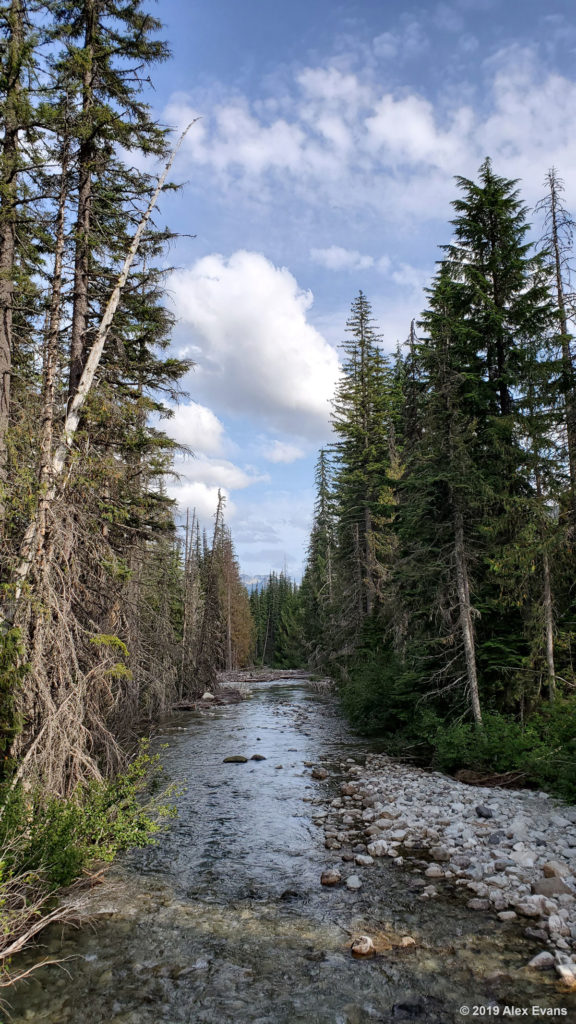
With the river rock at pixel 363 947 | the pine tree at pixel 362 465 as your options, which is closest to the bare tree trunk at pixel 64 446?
the river rock at pixel 363 947

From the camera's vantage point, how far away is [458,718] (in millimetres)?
11797

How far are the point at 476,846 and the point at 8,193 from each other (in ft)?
44.8

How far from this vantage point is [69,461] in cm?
745

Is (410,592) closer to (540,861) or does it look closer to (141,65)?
(540,861)

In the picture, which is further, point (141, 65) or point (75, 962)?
point (141, 65)

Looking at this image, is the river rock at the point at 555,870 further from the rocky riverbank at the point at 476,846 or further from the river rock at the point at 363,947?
the river rock at the point at 363,947

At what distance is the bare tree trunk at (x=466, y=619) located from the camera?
11536 millimetres

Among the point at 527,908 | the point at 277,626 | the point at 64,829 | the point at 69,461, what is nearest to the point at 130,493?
the point at 69,461

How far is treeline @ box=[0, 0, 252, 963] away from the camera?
19.6 ft

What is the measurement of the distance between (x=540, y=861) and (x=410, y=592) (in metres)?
7.66

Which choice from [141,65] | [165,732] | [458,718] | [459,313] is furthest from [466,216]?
[165,732]

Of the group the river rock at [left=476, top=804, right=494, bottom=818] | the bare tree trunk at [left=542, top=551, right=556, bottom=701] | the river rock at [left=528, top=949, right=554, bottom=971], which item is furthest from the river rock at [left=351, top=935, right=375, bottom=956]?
the bare tree trunk at [left=542, top=551, right=556, bottom=701]

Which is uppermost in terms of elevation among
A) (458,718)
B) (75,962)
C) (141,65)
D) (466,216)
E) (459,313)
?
(466,216)

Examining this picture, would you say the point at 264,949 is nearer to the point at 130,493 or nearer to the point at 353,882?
the point at 353,882
